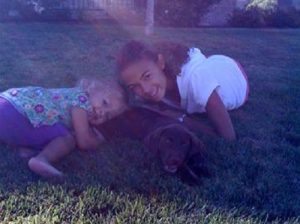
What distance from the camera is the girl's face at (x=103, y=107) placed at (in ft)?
10.7

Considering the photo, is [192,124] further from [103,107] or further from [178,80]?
[103,107]

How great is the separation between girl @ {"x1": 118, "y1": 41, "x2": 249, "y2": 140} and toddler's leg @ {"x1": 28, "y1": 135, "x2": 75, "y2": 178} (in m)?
0.66

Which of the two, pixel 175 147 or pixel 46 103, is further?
pixel 46 103

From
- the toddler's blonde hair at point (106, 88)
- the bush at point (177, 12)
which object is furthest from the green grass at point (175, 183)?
the bush at point (177, 12)

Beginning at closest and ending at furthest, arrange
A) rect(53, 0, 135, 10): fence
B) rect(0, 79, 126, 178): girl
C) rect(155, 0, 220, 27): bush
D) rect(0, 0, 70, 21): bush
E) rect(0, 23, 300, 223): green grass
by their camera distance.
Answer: rect(0, 23, 300, 223): green grass, rect(0, 79, 126, 178): girl, rect(155, 0, 220, 27): bush, rect(0, 0, 70, 21): bush, rect(53, 0, 135, 10): fence

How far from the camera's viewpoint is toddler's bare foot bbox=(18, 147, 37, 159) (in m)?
→ 2.96

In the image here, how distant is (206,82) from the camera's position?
3.62m

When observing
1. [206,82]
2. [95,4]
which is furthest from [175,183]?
[95,4]

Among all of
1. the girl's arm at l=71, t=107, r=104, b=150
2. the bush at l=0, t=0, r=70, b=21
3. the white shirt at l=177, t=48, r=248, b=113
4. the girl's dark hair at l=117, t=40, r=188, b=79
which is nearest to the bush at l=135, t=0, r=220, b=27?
the bush at l=0, t=0, r=70, b=21

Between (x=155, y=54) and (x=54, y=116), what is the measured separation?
844mm

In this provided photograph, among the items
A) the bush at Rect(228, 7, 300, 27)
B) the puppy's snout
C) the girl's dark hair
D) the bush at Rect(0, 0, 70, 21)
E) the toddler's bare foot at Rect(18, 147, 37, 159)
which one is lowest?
the bush at Rect(228, 7, 300, 27)

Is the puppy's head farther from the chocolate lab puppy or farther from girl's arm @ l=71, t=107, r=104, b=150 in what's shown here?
girl's arm @ l=71, t=107, r=104, b=150

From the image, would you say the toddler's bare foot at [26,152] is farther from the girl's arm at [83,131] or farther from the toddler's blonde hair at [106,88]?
the toddler's blonde hair at [106,88]

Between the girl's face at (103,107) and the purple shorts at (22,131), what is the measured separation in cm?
24
